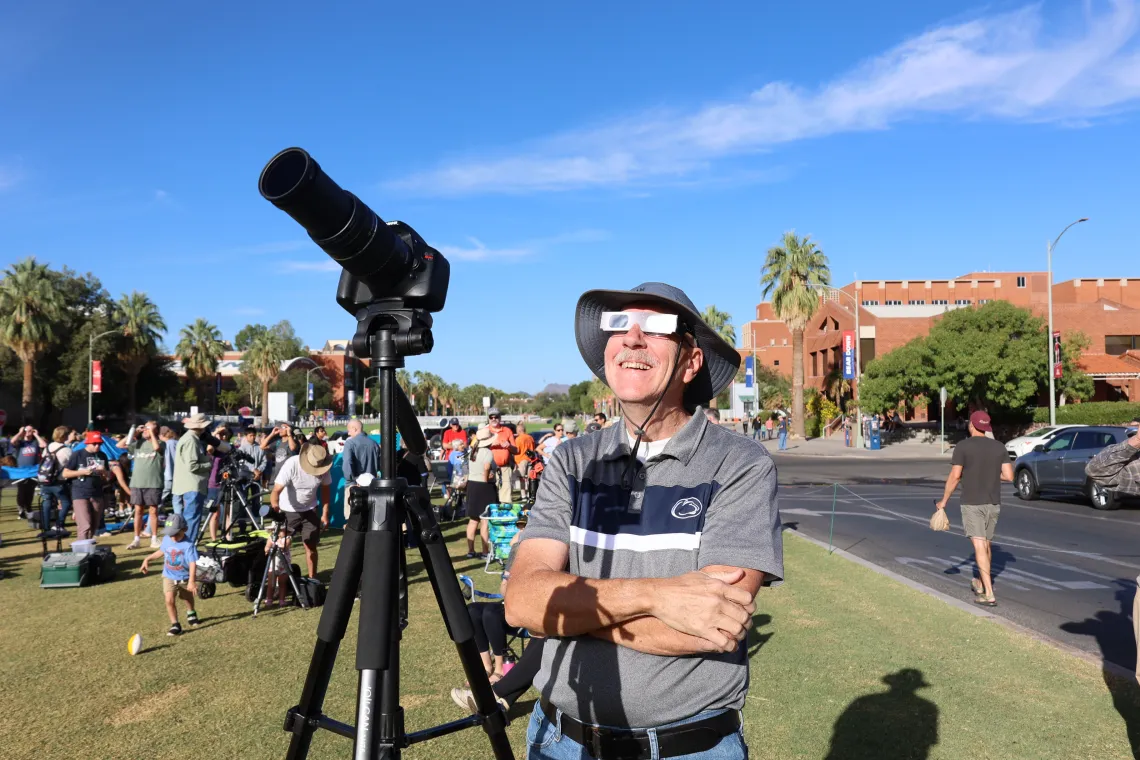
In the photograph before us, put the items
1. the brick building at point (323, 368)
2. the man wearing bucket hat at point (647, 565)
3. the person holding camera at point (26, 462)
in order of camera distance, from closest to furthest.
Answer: the man wearing bucket hat at point (647, 565) → the person holding camera at point (26, 462) → the brick building at point (323, 368)

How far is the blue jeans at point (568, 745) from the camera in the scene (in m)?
1.88

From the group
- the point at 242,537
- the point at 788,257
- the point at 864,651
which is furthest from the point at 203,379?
the point at 864,651

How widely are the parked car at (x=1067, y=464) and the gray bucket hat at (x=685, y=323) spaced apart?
1666 cm

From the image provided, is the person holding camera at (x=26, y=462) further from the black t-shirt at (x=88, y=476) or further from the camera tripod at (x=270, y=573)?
the camera tripod at (x=270, y=573)

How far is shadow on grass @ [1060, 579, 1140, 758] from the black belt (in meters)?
3.97

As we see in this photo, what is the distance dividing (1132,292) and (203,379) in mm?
89789

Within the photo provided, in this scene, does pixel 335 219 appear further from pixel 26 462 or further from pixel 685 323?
pixel 26 462

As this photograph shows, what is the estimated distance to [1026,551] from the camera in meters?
11.2

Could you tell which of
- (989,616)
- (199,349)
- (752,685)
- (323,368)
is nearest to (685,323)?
(752,685)

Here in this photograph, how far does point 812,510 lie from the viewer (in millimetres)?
15938

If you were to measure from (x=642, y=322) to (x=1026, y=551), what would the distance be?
11.3m

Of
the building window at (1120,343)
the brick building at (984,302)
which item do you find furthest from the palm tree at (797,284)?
the building window at (1120,343)

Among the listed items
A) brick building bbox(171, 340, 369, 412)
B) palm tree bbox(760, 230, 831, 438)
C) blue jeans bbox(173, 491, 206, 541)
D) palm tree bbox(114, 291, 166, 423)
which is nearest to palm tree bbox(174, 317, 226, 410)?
palm tree bbox(114, 291, 166, 423)

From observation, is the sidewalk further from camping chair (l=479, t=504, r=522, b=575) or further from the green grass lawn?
the green grass lawn
